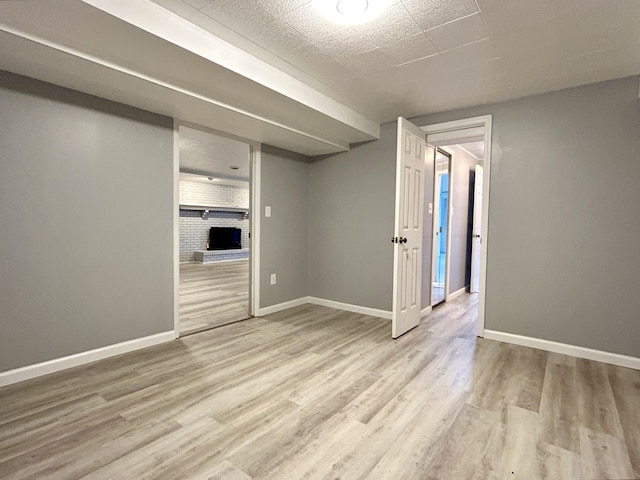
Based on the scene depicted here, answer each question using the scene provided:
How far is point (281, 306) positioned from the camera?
13.2 feet

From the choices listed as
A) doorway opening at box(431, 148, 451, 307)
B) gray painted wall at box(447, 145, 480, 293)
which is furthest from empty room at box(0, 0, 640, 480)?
gray painted wall at box(447, 145, 480, 293)

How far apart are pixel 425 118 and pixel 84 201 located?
331 cm

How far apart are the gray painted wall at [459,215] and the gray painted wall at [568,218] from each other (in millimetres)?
1597

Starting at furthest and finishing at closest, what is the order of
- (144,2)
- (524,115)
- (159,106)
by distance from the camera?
1. (524,115)
2. (159,106)
3. (144,2)

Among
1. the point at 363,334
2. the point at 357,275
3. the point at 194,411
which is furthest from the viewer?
the point at 357,275

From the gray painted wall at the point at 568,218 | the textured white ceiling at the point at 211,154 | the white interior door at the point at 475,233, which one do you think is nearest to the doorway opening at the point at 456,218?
the white interior door at the point at 475,233

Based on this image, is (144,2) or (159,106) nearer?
(144,2)

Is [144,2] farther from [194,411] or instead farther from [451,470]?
[451,470]

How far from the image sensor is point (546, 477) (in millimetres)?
1371

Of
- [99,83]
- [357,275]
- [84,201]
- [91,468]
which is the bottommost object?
[91,468]

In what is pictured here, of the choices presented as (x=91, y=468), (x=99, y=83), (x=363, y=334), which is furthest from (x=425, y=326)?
(x=99, y=83)

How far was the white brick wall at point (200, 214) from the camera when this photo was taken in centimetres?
846

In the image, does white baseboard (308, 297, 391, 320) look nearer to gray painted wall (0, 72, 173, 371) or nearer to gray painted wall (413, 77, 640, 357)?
gray painted wall (413, 77, 640, 357)

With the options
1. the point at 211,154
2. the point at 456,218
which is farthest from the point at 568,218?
the point at 211,154
